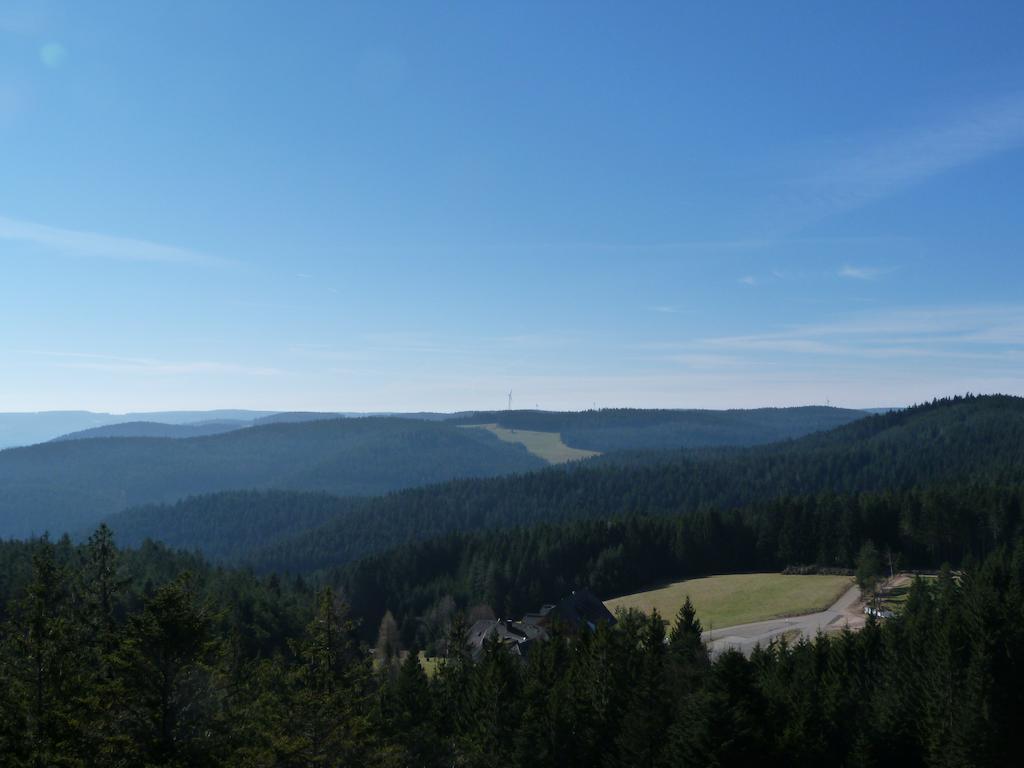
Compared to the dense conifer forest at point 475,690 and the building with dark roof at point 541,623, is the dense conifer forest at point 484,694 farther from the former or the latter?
the building with dark roof at point 541,623

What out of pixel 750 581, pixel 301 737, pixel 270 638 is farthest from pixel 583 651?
pixel 750 581

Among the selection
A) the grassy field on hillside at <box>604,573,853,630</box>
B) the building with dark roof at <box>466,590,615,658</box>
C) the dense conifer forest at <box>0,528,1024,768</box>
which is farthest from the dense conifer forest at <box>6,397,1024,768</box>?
the grassy field on hillside at <box>604,573,853,630</box>

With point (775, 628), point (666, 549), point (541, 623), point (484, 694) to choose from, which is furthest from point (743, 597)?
point (484, 694)

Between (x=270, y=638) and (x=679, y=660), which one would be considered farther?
(x=270, y=638)

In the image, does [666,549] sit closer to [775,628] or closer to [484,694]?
[775,628]

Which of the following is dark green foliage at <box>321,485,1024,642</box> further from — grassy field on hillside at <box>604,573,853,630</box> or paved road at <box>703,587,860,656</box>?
paved road at <box>703,587,860,656</box>

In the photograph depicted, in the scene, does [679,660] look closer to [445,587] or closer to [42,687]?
[42,687]
